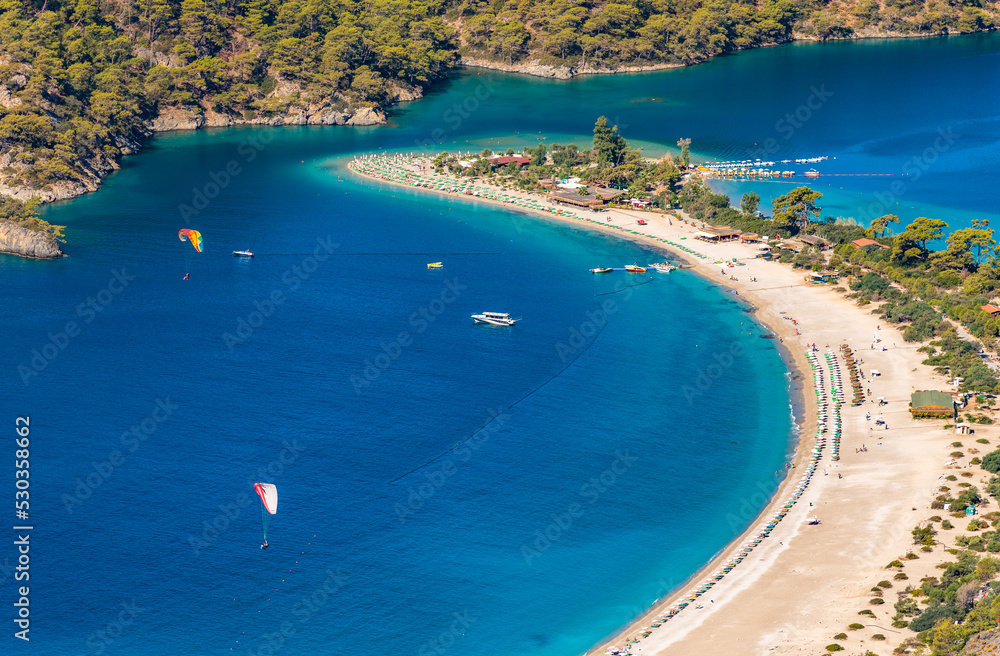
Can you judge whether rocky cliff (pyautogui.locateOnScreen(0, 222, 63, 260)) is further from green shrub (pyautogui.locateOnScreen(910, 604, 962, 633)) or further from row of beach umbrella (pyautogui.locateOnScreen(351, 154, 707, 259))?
green shrub (pyautogui.locateOnScreen(910, 604, 962, 633))

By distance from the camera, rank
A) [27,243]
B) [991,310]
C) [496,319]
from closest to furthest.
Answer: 1. [991,310]
2. [496,319]
3. [27,243]

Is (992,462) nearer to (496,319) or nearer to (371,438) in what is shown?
(371,438)

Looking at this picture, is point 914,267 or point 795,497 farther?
point 914,267

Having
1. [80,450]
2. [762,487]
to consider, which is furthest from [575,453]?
[80,450]

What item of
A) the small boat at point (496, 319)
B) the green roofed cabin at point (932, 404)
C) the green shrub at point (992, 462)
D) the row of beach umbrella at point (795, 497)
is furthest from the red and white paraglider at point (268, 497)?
the green roofed cabin at point (932, 404)

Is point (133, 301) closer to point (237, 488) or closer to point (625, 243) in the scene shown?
point (237, 488)

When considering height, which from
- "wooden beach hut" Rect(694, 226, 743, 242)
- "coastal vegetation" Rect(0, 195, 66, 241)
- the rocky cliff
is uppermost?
"wooden beach hut" Rect(694, 226, 743, 242)

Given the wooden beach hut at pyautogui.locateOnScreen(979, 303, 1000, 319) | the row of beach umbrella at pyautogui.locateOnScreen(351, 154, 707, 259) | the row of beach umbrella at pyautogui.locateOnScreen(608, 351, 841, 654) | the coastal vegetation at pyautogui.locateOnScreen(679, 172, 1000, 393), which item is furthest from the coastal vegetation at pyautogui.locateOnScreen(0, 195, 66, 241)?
the wooden beach hut at pyautogui.locateOnScreen(979, 303, 1000, 319)

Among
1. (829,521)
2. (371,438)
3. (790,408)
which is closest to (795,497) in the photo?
(829,521)
